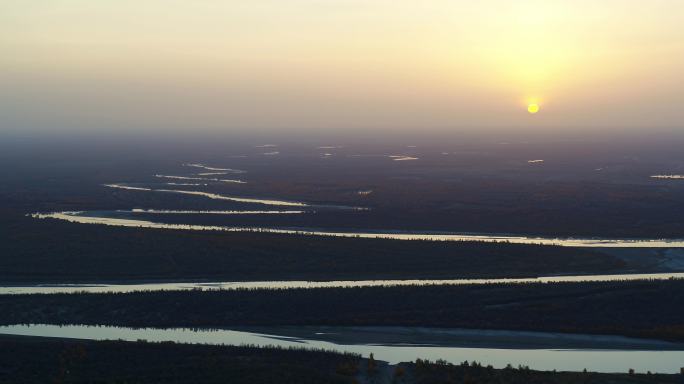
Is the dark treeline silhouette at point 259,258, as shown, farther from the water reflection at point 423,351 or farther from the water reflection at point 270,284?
the water reflection at point 423,351

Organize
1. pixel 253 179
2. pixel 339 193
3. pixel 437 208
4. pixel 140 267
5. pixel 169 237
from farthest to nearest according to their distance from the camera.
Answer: pixel 253 179 < pixel 339 193 < pixel 437 208 < pixel 169 237 < pixel 140 267

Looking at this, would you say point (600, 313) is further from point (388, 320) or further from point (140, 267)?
point (140, 267)

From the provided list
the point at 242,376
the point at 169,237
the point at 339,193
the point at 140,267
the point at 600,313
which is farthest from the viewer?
the point at 339,193

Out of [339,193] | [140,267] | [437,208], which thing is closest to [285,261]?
[140,267]

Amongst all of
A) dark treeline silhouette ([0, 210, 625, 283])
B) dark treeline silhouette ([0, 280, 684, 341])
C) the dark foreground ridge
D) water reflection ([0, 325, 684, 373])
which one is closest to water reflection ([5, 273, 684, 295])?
dark treeline silhouette ([0, 210, 625, 283])

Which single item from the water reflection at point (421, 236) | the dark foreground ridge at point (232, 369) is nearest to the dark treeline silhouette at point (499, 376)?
the dark foreground ridge at point (232, 369)
